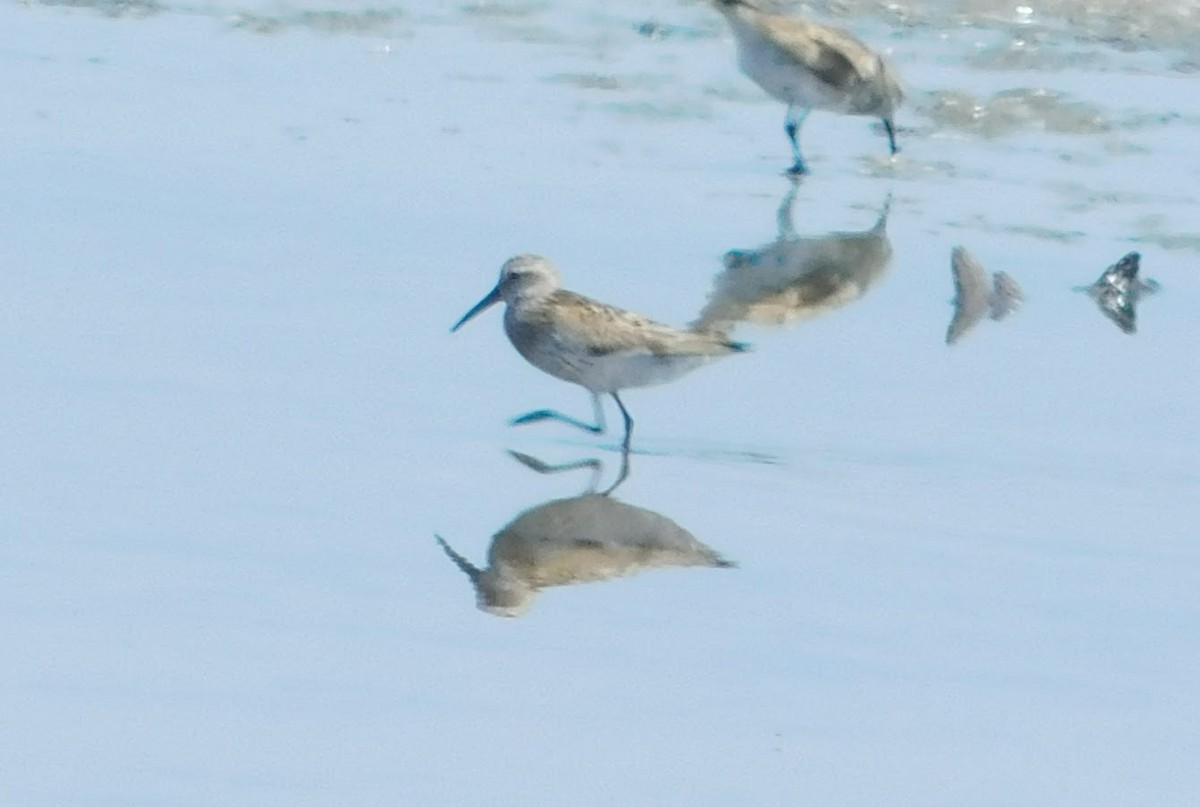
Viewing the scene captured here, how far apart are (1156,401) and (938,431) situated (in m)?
0.84

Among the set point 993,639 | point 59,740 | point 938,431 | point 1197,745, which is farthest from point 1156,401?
point 59,740

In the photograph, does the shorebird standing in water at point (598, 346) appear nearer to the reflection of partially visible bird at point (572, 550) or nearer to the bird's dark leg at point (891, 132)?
the reflection of partially visible bird at point (572, 550)

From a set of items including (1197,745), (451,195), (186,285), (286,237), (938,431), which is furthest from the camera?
(451,195)

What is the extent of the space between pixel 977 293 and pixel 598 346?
6.38ft

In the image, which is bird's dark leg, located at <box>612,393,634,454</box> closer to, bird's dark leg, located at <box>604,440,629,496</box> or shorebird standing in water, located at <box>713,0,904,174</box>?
bird's dark leg, located at <box>604,440,629,496</box>

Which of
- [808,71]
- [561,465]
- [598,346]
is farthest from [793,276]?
[808,71]

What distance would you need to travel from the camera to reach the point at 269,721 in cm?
515

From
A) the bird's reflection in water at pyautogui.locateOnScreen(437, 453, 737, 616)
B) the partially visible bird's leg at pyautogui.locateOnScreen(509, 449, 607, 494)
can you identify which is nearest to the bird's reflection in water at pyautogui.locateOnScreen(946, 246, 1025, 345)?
the partially visible bird's leg at pyautogui.locateOnScreen(509, 449, 607, 494)

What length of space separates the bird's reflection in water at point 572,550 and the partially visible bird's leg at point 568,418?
Result: 2.12 ft

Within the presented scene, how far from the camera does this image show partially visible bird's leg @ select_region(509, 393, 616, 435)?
7.57 m

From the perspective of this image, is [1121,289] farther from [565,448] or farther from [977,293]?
[565,448]

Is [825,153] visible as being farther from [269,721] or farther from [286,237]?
[269,721]

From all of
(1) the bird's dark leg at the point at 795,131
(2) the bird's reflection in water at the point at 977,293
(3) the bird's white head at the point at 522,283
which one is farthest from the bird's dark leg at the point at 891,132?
(3) the bird's white head at the point at 522,283

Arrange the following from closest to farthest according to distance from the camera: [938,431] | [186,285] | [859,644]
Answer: [859,644] < [938,431] < [186,285]
